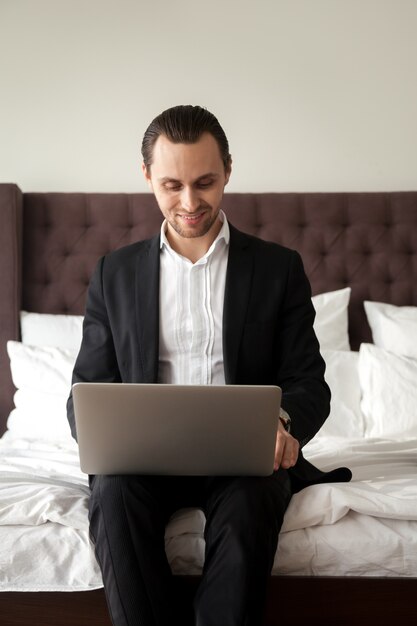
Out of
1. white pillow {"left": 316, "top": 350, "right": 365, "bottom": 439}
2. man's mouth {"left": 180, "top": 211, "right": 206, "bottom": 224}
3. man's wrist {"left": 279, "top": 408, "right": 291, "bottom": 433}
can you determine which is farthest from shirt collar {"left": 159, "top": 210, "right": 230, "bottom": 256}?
white pillow {"left": 316, "top": 350, "right": 365, "bottom": 439}

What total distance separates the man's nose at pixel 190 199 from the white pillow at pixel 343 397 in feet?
3.42

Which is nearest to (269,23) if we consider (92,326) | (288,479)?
(92,326)

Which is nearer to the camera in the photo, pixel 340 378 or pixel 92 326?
pixel 92 326

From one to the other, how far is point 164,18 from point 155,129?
4.94 ft

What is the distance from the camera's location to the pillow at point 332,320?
2.90 metres

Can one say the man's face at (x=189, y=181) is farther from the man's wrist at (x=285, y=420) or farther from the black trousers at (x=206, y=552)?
the black trousers at (x=206, y=552)

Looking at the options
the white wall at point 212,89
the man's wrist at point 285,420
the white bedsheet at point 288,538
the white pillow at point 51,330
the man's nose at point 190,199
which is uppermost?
the white wall at point 212,89

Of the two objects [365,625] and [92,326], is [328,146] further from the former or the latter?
[365,625]

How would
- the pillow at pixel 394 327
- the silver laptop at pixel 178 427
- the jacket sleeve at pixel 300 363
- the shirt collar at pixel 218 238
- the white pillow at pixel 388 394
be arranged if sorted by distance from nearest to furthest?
the silver laptop at pixel 178 427 < the jacket sleeve at pixel 300 363 < the shirt collar at pixel 218 238 < the white pillow at pixel 388 394 < the pillow at pixel 394 327

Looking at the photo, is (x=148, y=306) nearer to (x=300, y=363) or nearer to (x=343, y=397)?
(x=300, y=363)

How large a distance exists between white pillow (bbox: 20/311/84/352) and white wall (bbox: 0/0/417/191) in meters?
0.62

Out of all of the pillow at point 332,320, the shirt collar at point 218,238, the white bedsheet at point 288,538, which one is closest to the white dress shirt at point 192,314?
the shirt collar at point 218,238

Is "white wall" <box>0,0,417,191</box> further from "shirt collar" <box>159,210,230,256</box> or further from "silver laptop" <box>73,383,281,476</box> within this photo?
"silver laptop" <box>73,383,281,476</box>

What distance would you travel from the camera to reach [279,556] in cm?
170
